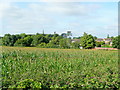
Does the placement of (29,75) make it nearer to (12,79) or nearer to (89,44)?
(12,79)

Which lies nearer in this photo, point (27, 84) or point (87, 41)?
point (27, 84)

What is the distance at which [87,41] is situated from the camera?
37.2 metres

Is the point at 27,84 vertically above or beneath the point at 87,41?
beneath

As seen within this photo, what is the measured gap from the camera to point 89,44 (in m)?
37.0

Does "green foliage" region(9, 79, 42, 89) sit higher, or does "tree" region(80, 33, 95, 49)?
"tree" region(80, 33, 95, 49)

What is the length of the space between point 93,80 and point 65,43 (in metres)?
34.0

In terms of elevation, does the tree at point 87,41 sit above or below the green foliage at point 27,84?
above

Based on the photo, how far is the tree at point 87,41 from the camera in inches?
1457

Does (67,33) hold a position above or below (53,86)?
above

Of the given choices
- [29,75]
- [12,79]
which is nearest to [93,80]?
[29,75]

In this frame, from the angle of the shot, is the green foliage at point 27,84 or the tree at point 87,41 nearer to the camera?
the green foliage at point 27,84

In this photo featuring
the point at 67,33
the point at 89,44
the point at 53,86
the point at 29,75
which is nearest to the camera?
the point at 53,86

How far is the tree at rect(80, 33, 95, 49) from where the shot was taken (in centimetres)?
3701

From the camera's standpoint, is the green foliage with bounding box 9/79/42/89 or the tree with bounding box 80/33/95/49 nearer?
the green foliage with bounding box 9/79/42/89
